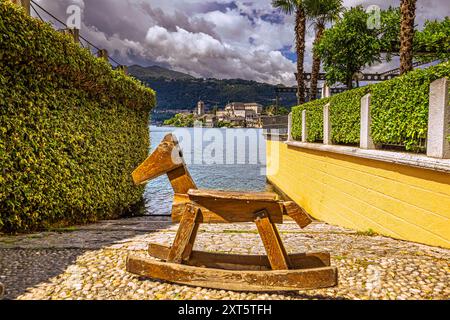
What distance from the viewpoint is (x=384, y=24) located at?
1686cm

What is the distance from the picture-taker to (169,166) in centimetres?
352

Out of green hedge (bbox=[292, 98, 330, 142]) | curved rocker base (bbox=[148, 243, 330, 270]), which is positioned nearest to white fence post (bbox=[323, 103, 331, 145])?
green hedge (bbox=[292, 98, 330, 142])

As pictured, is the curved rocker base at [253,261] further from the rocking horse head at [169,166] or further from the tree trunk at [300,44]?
the tree trunk at [300,44]

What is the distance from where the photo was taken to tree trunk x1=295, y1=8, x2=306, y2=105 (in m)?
20.2

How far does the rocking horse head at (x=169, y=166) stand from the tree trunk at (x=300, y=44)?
17.7 metres

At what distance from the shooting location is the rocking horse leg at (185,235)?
11.1 ft

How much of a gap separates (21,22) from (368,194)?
278 inches

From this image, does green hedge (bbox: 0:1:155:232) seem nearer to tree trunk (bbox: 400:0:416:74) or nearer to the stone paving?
the stone paving

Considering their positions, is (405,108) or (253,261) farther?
(405,108)

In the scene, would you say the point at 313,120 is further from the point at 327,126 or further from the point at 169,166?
the point at 169,166

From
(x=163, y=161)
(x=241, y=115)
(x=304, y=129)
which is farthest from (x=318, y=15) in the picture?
(x=241, y=115)

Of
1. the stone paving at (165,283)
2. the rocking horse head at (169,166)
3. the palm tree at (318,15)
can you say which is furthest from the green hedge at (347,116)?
the palm tree at (318,15)

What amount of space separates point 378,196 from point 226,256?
4104 millimetres
